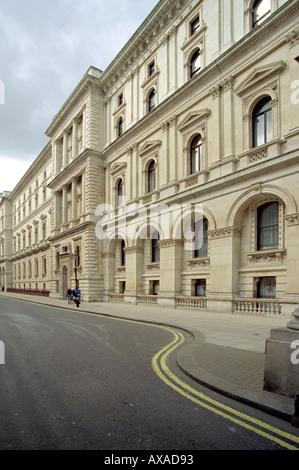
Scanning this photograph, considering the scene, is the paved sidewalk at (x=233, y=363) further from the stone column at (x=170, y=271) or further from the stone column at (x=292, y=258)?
the stone column at (x=170, y=271)

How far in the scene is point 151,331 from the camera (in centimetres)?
1120

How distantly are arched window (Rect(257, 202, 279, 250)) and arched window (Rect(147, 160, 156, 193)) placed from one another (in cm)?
989

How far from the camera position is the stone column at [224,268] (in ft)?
54.9

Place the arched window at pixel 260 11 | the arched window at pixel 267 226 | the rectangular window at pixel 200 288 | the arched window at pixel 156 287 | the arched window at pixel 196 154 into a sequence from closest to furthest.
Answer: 1. the arched window at pixel 267 226
2. the arched window at pixel 260 11
3. the rectangular window at pixel 200 288
4. the arched window at pixel 196 154
5. the arched window at pixel 156 287

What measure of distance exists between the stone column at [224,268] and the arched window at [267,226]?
1.13 m

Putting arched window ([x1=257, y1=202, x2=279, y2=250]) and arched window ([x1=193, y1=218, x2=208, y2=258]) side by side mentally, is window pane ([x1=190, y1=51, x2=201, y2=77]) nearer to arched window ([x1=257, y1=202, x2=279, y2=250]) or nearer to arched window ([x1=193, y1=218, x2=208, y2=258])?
arched window ([x1=193, y1=218, x2=208, y2=258])

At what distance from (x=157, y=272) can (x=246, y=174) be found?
1000 cm

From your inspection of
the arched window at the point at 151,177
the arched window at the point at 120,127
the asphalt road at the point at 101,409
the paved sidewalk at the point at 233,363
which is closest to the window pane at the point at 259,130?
the arched window at the point at 151,177

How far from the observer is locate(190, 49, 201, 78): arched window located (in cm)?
2086

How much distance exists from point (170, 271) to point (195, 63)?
46.3 ft

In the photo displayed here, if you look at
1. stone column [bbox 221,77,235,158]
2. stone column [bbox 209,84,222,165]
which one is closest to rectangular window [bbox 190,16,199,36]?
stone column [bbox 209,84,222,165]

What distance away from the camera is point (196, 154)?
20.6 m
